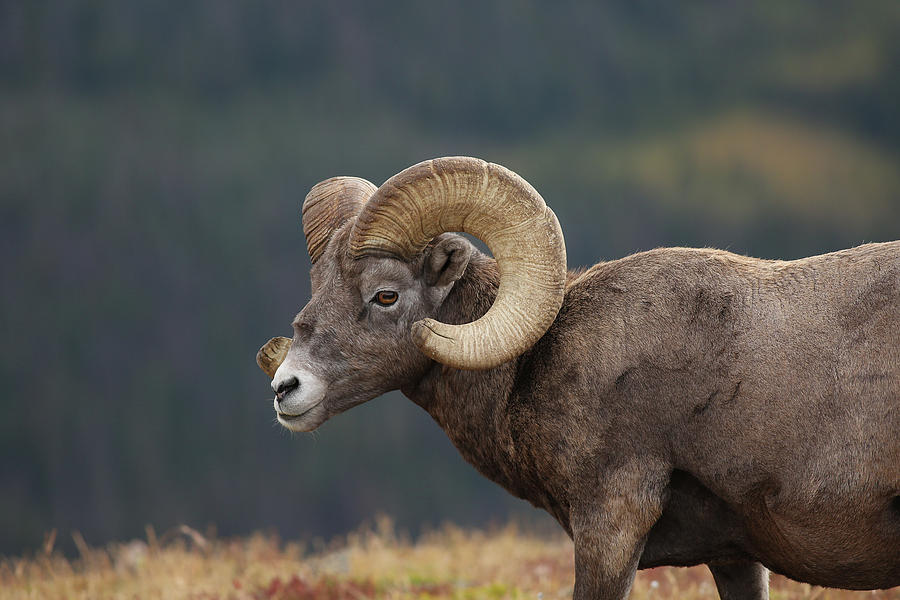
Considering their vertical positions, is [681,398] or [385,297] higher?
[385,297]

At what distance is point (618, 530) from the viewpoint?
4.76m

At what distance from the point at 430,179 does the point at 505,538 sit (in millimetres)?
6922

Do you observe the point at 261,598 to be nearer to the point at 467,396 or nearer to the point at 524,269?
the point at 467,396

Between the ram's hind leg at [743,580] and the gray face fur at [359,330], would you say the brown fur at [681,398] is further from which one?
the ram's hind leg at [743,580]

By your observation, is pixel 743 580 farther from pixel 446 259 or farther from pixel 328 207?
pixel 328 207

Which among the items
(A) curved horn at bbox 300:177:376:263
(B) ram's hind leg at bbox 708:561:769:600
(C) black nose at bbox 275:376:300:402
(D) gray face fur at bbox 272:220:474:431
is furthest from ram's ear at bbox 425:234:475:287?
(B) ram's hind leg at bbox 708:561:769:600

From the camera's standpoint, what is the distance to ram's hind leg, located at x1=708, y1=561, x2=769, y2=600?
5562 millimetres

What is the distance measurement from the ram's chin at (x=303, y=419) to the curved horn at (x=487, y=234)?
0.74 metres

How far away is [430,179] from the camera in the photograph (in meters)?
5.04

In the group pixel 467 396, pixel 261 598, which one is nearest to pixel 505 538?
pixel 261 598

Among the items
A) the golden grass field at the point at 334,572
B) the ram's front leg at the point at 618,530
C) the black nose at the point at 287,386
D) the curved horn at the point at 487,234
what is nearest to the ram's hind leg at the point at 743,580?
the ram's front leg at the point at 618,530

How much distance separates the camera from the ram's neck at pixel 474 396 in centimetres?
526

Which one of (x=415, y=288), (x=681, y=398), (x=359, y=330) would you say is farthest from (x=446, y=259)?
(x=681, y=398)

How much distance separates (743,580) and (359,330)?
266cm
